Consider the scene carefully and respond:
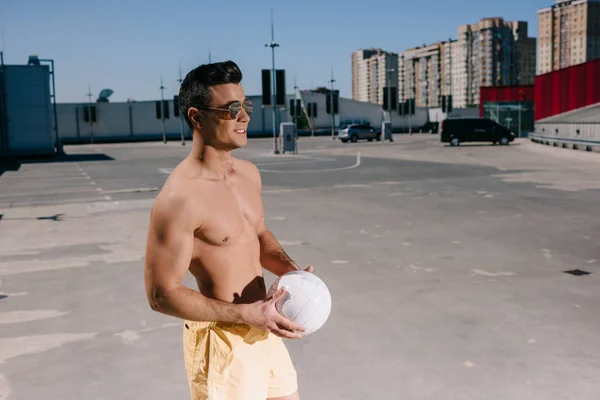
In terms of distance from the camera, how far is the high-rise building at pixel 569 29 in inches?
4614

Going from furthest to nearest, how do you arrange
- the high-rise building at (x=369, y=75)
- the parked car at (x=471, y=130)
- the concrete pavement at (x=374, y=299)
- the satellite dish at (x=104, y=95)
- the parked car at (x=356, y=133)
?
the high-rise building at (x=369, y=75) → the satellite dish at (x=104, y=95) → the parked car at (x=356, y=133) → the parked car at (x=471, y=130) → the concrete pavement at (x=374, y=299)

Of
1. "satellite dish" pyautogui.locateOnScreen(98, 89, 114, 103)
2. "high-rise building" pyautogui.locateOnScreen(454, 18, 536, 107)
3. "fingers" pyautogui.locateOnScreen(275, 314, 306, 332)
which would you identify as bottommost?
"fingers" pyautogui.locateOnScreen(275, 314, 306, 332)

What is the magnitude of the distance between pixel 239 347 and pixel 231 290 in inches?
9.2

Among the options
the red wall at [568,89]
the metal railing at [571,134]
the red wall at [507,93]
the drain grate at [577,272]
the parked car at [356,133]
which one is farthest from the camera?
the red wall at [507,93]

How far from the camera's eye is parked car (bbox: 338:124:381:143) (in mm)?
54562

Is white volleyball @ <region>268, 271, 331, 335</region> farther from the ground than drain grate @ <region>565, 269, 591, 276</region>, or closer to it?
farther from the ground

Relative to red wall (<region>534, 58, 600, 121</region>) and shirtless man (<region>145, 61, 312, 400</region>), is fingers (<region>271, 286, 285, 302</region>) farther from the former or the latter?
red wall (<region>534, 58, 600, 121</region>)

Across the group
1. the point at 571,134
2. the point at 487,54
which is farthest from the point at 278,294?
the point at 487,54

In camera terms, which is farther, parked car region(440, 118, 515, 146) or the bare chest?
parked car region(440, 118, 515, 146)

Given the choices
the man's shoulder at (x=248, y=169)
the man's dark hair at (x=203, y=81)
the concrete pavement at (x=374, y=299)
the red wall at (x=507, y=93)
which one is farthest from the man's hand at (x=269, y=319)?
the red wall at (x=507, y=93)

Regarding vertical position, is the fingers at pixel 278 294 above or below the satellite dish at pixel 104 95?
below

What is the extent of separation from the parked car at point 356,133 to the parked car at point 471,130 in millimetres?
12589

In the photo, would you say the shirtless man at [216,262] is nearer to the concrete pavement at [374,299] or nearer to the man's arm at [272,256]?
the man's arm at [272,256]

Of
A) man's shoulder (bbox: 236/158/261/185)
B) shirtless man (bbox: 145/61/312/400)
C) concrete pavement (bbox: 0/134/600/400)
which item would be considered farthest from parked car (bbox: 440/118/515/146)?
shirtless man (bbox: 145/61/312/400)
